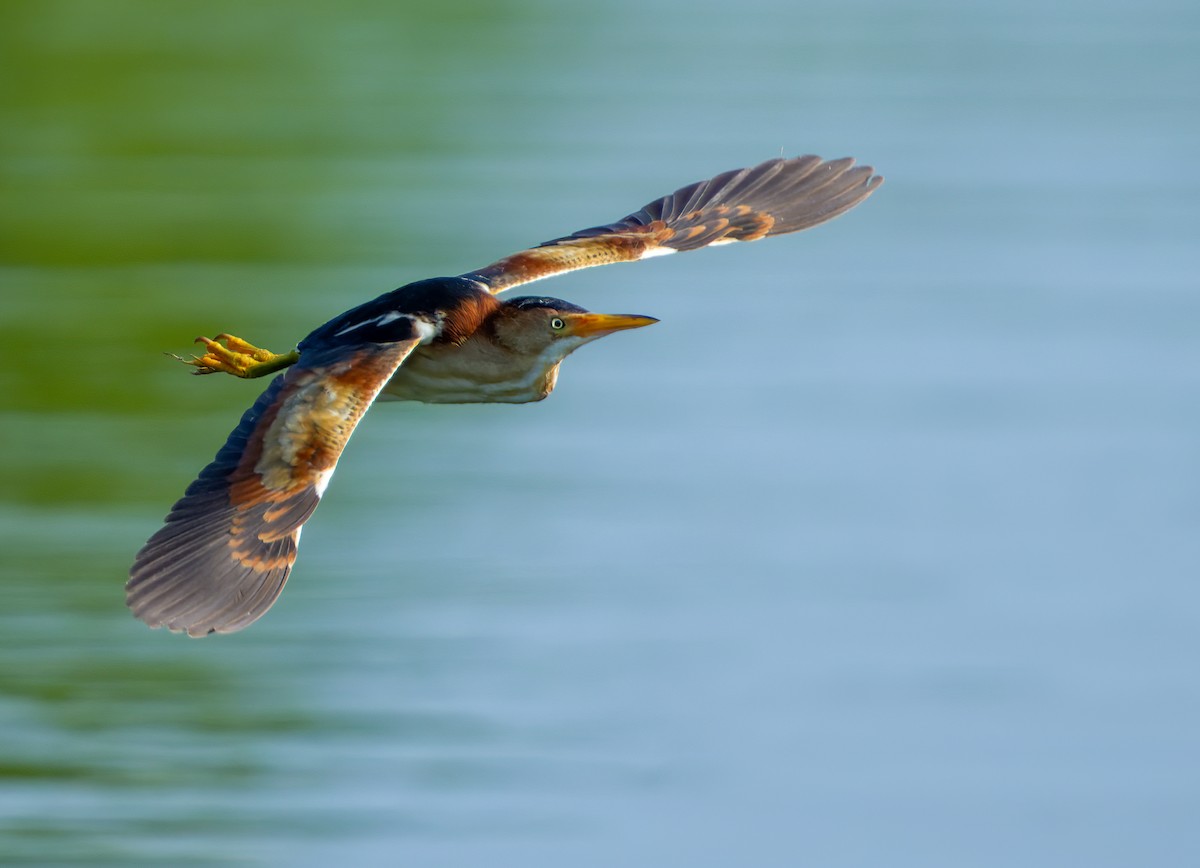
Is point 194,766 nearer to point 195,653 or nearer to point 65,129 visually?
point 195,653

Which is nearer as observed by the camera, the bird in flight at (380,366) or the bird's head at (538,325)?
the bird in flight at (380,366)

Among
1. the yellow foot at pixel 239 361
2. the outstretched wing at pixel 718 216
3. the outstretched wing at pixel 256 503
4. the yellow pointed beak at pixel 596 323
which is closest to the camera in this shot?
the outstretched wing at pixel 256 503

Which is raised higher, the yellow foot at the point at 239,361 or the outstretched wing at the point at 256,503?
the yellow foot at the point at 239,361

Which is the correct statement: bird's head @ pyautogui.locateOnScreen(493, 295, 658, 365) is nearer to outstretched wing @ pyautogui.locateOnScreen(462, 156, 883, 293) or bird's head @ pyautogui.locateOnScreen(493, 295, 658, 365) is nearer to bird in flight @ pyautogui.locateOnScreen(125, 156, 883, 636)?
bird in flight @ pyautogui.locateOnScreen(125, 156, 883, 636)

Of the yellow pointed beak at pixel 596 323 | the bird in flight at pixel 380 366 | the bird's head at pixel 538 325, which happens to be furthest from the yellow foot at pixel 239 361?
the yellow pointed beak at pixel 596 323

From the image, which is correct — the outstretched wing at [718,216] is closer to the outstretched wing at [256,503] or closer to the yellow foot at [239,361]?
the yellow foot at [239,361]

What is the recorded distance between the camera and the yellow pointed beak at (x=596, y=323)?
5.30 metres

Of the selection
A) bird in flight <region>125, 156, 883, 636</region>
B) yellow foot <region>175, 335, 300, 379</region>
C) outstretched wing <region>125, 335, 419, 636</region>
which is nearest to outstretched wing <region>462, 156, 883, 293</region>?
bird in flight <region>125, 156, 883, 636</region>

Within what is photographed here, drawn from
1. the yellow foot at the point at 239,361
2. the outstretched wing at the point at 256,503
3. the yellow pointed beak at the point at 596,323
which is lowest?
the outstretched wing at the point at 256,503

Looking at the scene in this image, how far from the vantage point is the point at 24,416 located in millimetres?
6941

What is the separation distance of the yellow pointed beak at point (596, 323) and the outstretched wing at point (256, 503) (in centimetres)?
57

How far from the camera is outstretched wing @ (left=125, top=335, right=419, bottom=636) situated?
434 cm

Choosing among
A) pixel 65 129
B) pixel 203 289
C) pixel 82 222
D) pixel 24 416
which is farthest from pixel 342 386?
pixel 65 129

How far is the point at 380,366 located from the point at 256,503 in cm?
44
